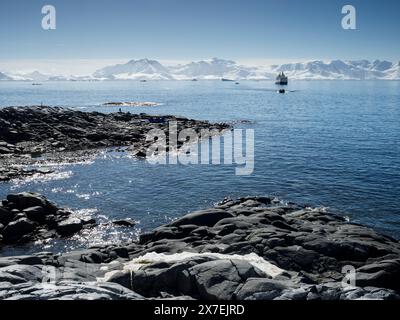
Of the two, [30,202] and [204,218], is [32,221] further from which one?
[204,218]

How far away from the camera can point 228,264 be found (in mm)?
20625

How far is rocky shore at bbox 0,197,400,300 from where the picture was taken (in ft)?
57.0

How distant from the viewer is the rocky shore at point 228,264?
17359 millimetres

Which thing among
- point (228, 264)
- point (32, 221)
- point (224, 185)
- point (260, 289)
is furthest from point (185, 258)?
point (224, 185)

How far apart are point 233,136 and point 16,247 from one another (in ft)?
179

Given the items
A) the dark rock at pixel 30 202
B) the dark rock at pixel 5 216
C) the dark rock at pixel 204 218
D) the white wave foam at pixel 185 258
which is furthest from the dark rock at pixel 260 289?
the dark rock at pixel 5 216

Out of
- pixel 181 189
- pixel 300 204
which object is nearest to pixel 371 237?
pixel 300 204

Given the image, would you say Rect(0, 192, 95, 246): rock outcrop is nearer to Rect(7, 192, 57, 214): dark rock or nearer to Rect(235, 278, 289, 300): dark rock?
Rect(7, 192, 57, 214): dark rock

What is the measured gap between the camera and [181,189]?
4425 cm

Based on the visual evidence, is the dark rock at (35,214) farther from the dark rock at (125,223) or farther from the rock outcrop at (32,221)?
the dark rock at (125,223)

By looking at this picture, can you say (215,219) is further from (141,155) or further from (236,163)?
(141,155)

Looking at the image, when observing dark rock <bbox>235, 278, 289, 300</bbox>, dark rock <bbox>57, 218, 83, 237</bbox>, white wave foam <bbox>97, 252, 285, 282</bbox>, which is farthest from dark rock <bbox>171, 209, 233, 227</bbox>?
dark rock <bbox>235, 278, 289, 300</bbox>

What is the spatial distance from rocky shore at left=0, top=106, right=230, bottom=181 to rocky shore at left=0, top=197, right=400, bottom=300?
28.1 m

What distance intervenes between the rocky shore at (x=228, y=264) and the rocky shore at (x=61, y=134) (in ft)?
92.3
